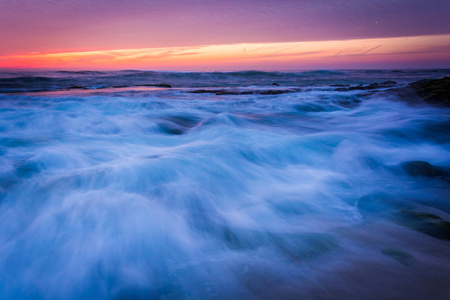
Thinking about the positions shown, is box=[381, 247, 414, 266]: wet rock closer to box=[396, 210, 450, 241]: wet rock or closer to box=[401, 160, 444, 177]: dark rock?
box=[396, 210, 450, 241]: wet rock

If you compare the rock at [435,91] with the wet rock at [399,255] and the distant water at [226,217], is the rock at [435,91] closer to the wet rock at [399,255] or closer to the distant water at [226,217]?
the distant water at [226,217]

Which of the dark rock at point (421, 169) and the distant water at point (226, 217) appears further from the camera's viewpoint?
the dark rock at point (421, 169)

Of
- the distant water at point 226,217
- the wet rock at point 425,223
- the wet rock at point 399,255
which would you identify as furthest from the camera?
the wet rock at point 425,223

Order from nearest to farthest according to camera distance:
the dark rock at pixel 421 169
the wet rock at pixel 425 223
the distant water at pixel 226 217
Answer: the distant water at pixel 226 217
the wet rock at pixel 425 223
the dark rock at pixel 421 169

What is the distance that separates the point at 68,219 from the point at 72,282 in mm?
710

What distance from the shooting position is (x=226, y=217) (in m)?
2.61

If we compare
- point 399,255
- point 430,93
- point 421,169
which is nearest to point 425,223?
point 399,255

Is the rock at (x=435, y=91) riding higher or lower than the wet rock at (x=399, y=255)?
higher

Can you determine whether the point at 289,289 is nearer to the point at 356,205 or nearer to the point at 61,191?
the point at 356,205

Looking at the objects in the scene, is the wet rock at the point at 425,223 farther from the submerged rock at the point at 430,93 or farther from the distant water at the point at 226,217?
the submerged rock at the point at 430,93

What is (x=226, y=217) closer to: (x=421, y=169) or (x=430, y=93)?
(x=421, y=169)

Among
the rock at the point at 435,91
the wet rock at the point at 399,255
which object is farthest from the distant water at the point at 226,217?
the rock at the point at 435,91

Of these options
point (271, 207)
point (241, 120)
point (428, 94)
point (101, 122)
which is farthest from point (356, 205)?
point (428, 94)

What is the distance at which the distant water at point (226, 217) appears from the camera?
178 centimetres
